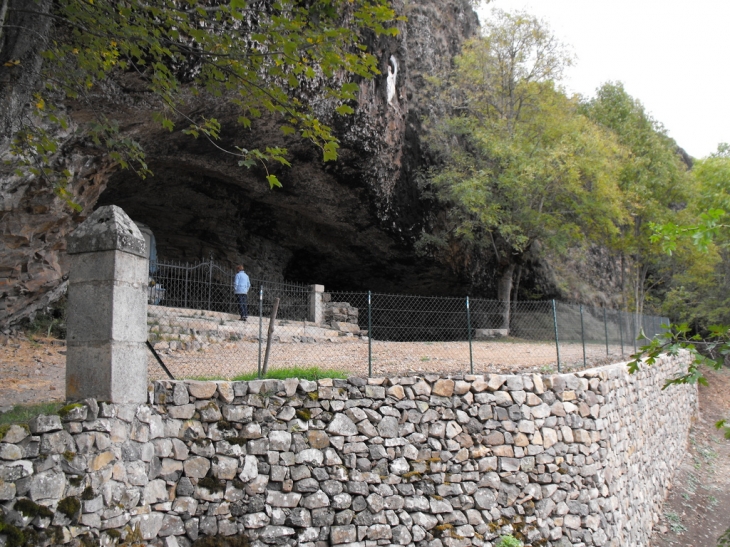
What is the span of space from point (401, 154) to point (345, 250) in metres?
3.66

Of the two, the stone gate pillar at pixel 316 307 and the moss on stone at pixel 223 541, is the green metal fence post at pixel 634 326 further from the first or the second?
the moss on stone at pixel 223 541

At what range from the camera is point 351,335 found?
1432 centimetres

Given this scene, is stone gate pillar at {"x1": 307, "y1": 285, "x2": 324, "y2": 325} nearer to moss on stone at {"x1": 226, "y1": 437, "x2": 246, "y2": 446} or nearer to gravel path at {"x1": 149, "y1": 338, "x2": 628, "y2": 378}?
gravel path at {"x1": 149, "y1": 338, "x2": 628, "y2": 378}

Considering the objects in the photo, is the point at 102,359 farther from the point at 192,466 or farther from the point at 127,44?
the point at 127,44

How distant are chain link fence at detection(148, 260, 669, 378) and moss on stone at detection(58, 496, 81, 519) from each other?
2.49m

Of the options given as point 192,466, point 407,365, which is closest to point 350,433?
point 192,466

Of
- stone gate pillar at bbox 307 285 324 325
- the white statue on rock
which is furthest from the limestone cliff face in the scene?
stone gate pillar at bbox 307 285 324 325

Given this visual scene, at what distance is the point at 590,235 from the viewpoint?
725 inches

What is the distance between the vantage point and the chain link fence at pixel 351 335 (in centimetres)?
855

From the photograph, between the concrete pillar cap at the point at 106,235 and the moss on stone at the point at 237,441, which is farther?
the moss on stone at the point at 237,441

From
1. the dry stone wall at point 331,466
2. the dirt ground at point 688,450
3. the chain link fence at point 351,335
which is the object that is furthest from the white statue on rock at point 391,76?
the dry stone wall at point 331,466

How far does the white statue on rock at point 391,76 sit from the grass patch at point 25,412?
11.1 metres

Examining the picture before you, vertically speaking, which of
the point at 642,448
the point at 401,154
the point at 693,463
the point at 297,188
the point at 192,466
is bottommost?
the point at 693,463

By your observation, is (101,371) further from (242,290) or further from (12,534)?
(242,290)
